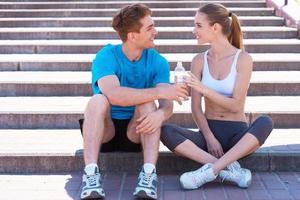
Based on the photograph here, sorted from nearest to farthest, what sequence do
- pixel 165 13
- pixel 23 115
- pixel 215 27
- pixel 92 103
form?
pixel 92 103 < pixel 215 27 < pixel 23 115 < pixel 165 13

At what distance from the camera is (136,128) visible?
385 centimetres

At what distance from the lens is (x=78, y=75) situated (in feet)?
19.8

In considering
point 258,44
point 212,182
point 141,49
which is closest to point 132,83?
point 141,49

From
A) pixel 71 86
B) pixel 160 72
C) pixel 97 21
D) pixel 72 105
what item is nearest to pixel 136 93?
pixel 160 72

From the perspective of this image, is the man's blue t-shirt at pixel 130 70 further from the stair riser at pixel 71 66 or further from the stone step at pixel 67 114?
the stair riser at pixel 71 66

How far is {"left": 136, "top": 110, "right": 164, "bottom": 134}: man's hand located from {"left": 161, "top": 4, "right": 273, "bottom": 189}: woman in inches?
7.0

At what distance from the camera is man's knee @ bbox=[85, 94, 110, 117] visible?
12.4 feet

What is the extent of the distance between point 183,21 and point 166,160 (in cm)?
415

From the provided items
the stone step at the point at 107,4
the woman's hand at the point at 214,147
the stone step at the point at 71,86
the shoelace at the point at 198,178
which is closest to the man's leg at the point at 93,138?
the shoelace at the point at 198,178

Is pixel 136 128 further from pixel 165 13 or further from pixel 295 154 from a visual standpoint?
pixel 165 13

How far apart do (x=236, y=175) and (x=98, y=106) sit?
3.56 feet

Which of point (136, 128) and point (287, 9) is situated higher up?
point (287, 9)

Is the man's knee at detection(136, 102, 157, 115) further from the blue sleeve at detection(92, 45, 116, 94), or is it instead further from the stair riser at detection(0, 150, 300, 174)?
the stair riser at detection(0, 150, 300, 174)

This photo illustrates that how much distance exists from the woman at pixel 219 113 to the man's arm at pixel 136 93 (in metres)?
0.11
